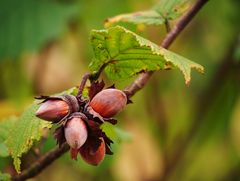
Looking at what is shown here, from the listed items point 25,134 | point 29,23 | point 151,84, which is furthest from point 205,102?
point 25,134

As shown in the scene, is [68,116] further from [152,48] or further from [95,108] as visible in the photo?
[152,48]

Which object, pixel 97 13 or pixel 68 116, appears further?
pixel 97 13

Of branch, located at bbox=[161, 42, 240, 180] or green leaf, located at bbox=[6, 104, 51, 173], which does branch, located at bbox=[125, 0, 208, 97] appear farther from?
branch, located at bbox=[161, 42, 240, 180]

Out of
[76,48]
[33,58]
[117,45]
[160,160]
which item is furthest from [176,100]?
[117,45]

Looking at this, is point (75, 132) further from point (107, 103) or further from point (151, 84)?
point (151, 84)

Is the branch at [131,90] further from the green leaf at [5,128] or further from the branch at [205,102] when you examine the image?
the branch at [205,102]

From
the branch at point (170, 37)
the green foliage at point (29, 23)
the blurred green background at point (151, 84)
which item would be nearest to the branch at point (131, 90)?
the branch at point (170, 37)
